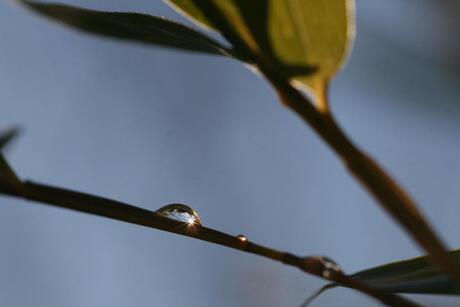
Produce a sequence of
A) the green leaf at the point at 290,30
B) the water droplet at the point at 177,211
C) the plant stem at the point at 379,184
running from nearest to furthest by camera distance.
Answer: the plant stem at the point at 379,184
the green leaf at the point at 290,30
the water droplet at the point at 177,211

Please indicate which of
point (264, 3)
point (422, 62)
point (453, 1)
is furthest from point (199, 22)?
point (453, 1)

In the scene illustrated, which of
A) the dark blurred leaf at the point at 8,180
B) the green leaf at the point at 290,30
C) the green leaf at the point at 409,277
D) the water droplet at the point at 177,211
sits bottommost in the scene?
the dark blurred leaf at the point at 8,180

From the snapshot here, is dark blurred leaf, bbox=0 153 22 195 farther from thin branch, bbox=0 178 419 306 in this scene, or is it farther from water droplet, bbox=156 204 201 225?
water droplet, bbox=156 204 201 225

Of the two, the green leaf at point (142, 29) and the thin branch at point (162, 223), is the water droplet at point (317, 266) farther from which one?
the green leaf at point (142, 29)

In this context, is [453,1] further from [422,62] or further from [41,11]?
[41,11]

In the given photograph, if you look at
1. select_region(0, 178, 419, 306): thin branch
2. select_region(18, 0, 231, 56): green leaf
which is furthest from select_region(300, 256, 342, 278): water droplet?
select_region(18, 0, 231, 56): green leaf

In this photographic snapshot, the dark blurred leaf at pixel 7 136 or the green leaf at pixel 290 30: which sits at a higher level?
the green leaf at pixel 290 30

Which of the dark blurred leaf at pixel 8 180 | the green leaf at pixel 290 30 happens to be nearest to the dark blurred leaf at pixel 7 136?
the dark blurred leaf at pixel 8 180
